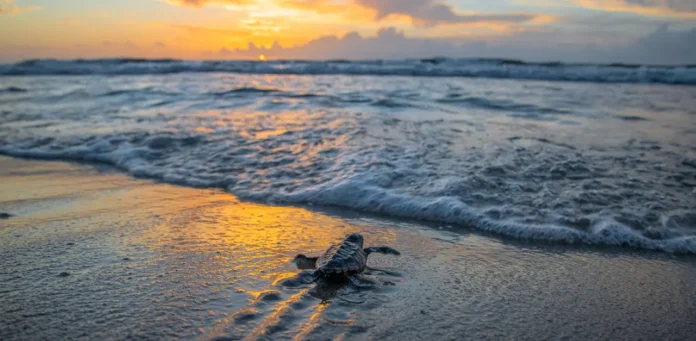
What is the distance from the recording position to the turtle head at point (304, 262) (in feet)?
10.1

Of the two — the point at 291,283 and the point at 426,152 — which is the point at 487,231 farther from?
the point at 426,152

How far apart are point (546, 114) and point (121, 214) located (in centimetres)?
835

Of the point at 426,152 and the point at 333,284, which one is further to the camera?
the point at 426,152

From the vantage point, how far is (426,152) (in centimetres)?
616

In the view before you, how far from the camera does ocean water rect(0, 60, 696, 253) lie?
4.23 metres

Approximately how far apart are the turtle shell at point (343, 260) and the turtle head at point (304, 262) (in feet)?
0.56

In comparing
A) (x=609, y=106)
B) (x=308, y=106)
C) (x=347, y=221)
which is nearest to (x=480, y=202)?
(x=347, y=221)

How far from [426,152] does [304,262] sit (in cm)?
336

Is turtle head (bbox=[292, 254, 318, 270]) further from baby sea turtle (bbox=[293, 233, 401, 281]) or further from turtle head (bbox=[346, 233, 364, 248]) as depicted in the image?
turtle head (bbox=[346, 233, 364, 248])

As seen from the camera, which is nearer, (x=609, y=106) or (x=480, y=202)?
(x=480, y=202)

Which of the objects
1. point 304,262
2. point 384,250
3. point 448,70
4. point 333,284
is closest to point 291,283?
point 333,284

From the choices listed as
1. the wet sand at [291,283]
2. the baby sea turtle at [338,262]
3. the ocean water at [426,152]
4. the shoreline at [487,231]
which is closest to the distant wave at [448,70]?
the ocean water at [426,152]

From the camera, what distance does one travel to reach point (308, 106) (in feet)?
36.6

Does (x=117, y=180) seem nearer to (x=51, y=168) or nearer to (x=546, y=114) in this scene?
(x=51, y=168)
